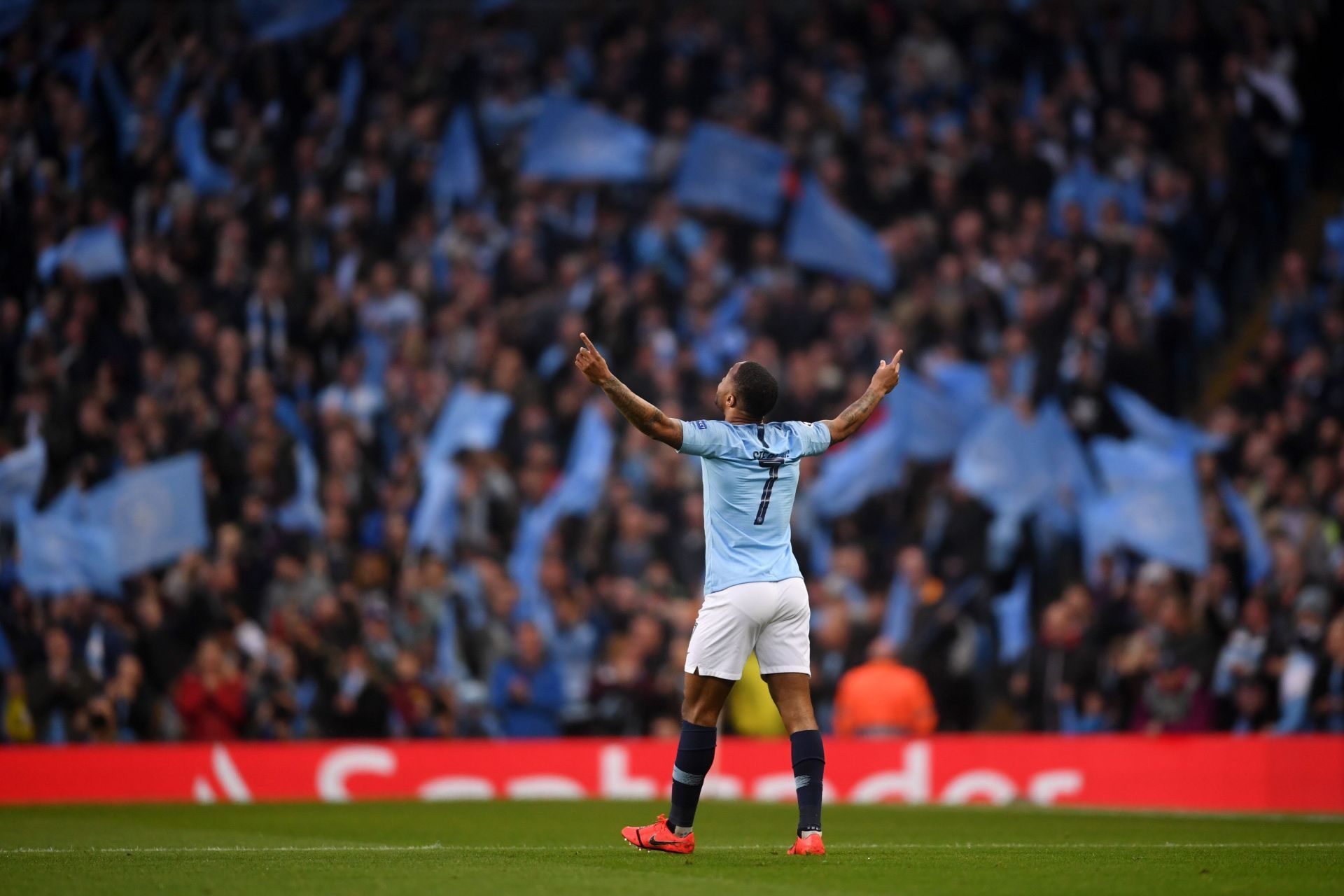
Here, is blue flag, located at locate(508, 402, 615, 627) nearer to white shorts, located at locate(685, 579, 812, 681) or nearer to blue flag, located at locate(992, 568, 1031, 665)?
blue flag, located at locate(992, 568, 1031, 665)

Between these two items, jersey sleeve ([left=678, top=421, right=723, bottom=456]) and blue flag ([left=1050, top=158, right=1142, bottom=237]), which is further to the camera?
blue flag ([left=1050, top=158, right=1142, bottom=237])

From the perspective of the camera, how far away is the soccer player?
7.52 metres

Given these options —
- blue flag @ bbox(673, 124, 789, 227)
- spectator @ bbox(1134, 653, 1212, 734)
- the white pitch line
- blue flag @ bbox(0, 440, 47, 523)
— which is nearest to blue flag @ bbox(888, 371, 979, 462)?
blue flag @ bbox(673, 124, 789, 227)

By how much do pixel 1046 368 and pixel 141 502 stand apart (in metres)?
8.79

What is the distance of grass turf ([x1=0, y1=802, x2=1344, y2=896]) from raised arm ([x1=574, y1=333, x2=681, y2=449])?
1686 mm

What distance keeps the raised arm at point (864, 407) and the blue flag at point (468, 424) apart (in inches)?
407

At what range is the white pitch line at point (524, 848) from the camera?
8211mm

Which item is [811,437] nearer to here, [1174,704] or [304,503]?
[1174,704]

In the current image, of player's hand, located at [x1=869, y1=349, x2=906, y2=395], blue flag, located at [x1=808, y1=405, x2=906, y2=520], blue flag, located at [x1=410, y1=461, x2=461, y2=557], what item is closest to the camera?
player's hand, located at [x1=869, y1=349, x2=906, y2=395]

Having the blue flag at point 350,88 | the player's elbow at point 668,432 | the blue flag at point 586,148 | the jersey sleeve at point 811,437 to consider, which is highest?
the blue flag at point 350,88

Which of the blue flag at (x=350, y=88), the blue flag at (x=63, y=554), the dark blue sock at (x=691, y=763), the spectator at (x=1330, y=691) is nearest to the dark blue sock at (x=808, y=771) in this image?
the dark blue sock at (x=691, y=763)

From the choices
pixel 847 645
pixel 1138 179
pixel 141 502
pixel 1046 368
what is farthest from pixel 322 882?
pixel 1138 179

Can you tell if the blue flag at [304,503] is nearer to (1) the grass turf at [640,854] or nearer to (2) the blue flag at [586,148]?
(2) the blue flag at [586,148]

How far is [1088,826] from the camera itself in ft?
34.7
